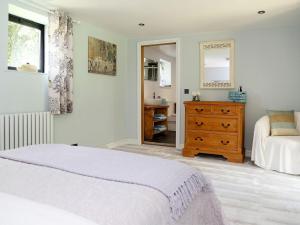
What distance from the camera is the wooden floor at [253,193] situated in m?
2.16

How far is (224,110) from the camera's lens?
160 inches

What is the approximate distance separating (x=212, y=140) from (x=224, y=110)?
20.9 inches

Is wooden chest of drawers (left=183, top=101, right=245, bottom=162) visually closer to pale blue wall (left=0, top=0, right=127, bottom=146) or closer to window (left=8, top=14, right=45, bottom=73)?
pale blue wall (left=0, top=0, right=127, bottom=146)

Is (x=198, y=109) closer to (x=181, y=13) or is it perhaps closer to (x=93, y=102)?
(x=181, y=13)

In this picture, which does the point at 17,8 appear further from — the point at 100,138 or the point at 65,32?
the point at 100,138

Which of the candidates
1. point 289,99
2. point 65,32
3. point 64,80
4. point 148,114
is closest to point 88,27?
point 65,32

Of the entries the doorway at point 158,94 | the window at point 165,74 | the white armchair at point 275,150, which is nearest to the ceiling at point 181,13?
the doorway at point 158,94

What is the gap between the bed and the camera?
2.80 feet

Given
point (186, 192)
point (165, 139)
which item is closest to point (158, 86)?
point (165, 139)

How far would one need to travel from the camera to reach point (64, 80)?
354cm

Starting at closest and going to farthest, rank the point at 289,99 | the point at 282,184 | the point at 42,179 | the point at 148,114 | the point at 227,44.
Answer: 1. the point at 42,179
2. the point at 282,184
3. the point at 289,99
4. the point at 227,44
5. the point at 148,114

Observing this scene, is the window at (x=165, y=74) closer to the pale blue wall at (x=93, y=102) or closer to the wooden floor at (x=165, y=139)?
the wooden floor at (x=165, y=139)

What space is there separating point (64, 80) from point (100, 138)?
1.45 metres

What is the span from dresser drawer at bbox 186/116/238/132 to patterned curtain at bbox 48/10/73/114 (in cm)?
204
